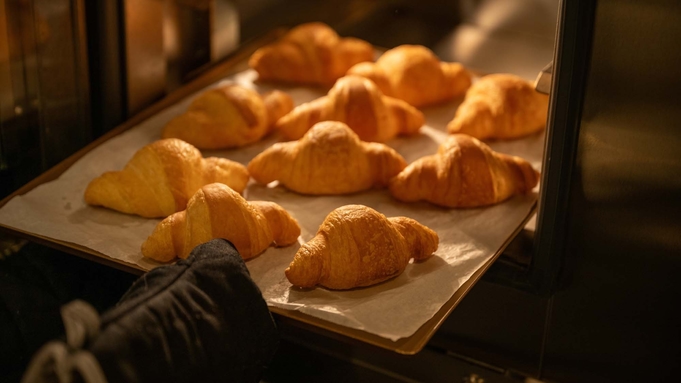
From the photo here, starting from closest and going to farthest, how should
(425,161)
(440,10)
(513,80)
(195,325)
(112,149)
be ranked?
(195,325)
(425,161)
(112,149)
(513,80)
(440,10)

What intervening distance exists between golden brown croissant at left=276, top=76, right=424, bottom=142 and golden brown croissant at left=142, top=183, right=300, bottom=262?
39cm

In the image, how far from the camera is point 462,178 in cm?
131

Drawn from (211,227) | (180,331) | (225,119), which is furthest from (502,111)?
(180,331)

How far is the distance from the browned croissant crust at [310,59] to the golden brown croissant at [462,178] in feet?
1.65

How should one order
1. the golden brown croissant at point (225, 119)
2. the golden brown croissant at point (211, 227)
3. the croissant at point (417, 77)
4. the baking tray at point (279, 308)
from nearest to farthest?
the baking tray at point (279, 308), the golden brown croissant at point (211, 227), the golden brown croissant at point (225, 119), the croissant at point (417, 77)

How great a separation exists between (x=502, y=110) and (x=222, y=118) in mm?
525

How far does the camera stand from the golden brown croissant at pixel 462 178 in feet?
4.29

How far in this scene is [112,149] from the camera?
1450mm

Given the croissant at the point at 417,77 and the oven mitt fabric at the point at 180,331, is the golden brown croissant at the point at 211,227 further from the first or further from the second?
the croissant at the point at 417,77

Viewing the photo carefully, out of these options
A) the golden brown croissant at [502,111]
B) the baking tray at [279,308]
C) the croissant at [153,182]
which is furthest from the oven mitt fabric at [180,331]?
the golden brown croissant at [502,111]

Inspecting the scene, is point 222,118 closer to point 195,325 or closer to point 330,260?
point 330,260

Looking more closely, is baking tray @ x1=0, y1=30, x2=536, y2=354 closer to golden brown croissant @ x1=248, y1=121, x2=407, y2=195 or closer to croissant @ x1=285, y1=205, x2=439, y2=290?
croissant @ x1=285, y1=205, x2=439, y2=290

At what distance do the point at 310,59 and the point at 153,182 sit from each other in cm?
61

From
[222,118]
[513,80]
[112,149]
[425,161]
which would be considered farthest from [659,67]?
[112,149]
